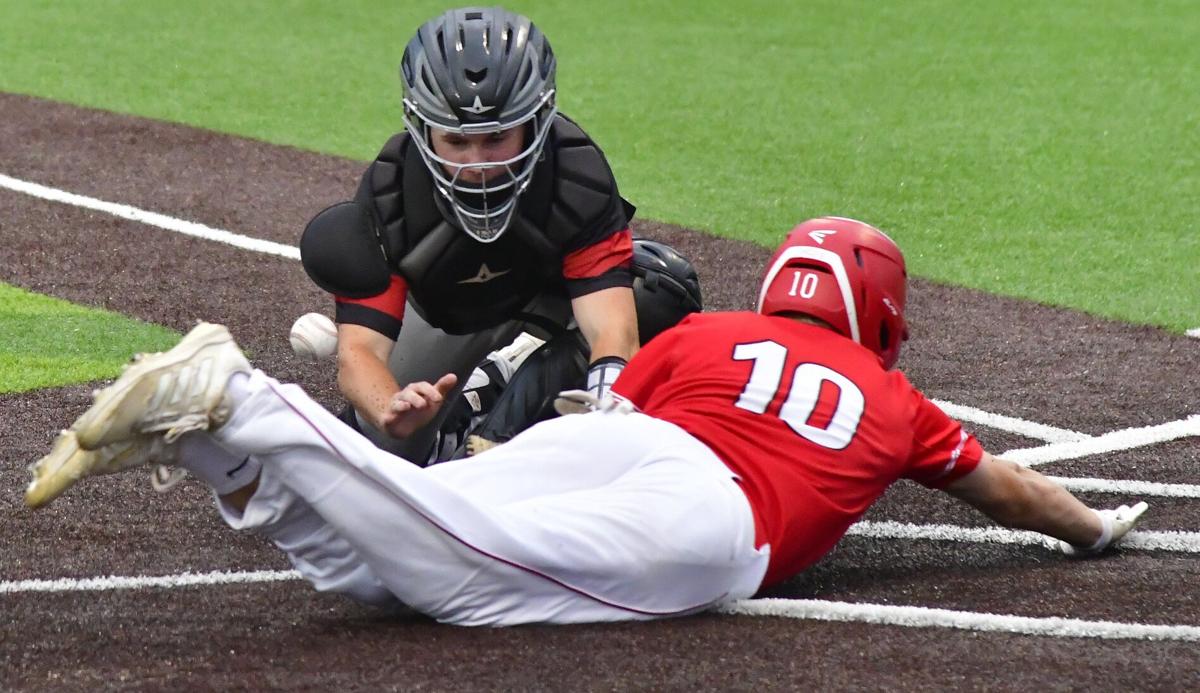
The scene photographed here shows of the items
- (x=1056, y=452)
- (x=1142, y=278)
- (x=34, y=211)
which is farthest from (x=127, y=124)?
(x=1056, y=452)

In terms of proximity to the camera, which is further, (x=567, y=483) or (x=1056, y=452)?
(x=1056, y=452)

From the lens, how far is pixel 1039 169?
10.1m

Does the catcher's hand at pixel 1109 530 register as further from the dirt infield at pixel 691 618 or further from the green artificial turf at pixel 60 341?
the green artificial turf at pixel 60 341

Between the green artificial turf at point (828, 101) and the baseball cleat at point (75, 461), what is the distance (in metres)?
5.03

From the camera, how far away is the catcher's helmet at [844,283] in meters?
4.49

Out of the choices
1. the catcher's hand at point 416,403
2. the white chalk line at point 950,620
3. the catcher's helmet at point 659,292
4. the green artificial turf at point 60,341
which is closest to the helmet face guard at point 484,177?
the catcher's helmet at point 659,292

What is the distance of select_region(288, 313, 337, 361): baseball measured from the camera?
245 inches

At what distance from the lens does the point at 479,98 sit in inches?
195

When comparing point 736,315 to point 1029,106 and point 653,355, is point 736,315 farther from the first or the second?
point 1029,106

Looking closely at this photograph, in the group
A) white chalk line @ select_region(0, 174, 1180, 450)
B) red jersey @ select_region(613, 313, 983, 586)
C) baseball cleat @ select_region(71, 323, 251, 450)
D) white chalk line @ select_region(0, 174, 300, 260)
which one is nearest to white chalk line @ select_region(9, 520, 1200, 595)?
red jersey @ select_region(613, 313, 983, 586)

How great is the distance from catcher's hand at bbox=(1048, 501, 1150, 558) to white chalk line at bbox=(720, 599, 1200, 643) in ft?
2.08

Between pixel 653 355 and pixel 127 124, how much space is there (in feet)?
24.7

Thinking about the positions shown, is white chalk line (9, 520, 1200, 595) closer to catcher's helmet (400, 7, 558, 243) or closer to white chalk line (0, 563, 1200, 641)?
white chalk line (0, 563, 1200, 641)

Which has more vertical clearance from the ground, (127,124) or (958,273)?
(958,273)
